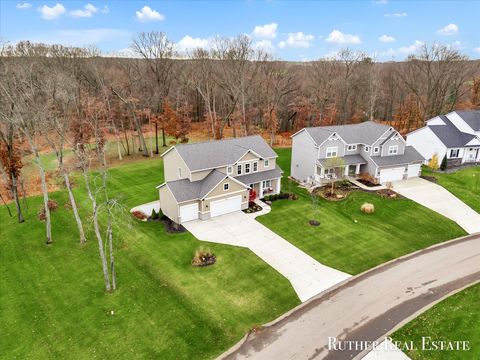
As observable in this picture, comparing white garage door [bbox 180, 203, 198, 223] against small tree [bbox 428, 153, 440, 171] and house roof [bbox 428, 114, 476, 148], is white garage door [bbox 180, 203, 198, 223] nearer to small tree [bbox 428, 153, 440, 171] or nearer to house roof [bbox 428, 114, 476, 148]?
small tree [bbox 428, 153, 440, 171]

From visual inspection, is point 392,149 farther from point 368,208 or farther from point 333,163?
point 368,208

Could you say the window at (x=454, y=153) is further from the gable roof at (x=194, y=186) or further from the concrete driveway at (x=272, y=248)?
the gable roof at (x=194, y=186)

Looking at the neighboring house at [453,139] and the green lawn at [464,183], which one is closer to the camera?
the green lawn at [464,183]

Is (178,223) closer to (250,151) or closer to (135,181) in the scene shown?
(250,151)

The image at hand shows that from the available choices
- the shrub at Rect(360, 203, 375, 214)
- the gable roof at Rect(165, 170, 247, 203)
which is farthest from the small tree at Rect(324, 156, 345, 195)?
the gable roof at Rect(165, 170, 247, 203)

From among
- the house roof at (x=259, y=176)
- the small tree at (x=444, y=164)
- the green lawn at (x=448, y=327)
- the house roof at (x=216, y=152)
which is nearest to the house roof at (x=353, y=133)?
the house roof at (x=259, y=176)

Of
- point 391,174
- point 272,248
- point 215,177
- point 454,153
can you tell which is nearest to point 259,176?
point 215,177
